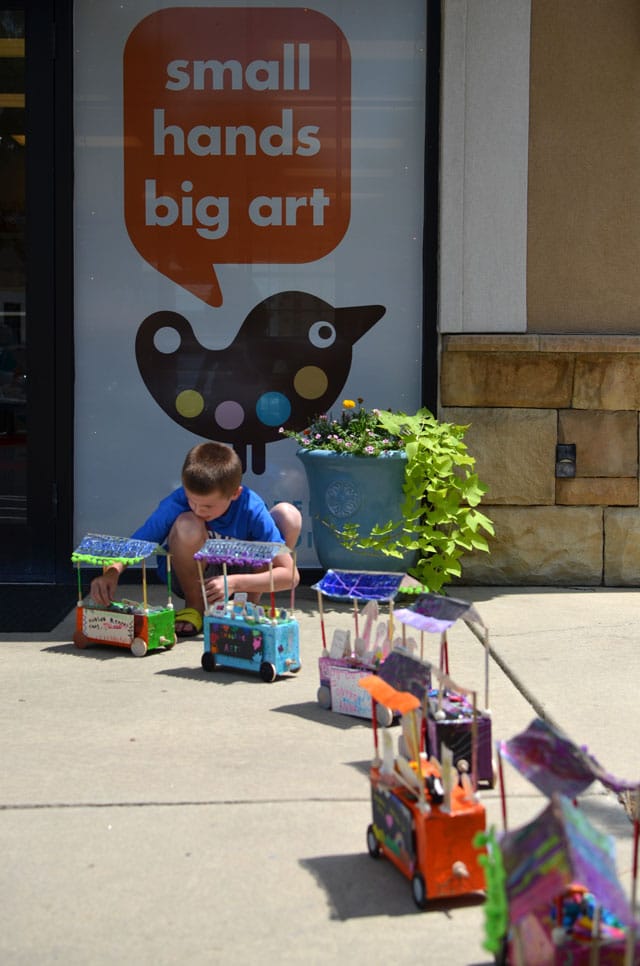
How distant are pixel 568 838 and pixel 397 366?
507cm

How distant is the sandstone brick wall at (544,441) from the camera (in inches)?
266

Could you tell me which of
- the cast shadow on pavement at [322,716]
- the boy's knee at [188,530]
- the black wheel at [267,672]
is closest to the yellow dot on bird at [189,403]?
the boy's knee at [188,530]

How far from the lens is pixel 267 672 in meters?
4.79

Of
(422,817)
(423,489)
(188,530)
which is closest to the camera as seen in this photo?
(422,817)

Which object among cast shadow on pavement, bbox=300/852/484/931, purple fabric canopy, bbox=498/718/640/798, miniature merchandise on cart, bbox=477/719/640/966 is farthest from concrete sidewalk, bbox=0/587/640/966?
purple fabric canopy, bbox=498/718/640/798

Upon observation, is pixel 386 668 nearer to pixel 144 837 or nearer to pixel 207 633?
pixel 144 837

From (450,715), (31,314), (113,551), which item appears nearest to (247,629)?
(113,551)

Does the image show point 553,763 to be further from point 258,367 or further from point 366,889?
point 258,367

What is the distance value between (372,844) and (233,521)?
2.41 meters

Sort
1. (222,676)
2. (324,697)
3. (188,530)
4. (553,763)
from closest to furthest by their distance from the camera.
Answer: (553,763) → (324,697) → (222,676) → (188,530)

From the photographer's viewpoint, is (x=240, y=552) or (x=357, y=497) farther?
(x=357, y=497)

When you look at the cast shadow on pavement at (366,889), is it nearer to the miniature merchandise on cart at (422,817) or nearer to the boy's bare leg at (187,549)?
the miniature merchandise on cart at (422,817)

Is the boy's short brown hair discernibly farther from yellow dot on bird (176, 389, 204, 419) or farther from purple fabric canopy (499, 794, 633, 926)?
purple fabric canopy (499, 794, 633, 926)

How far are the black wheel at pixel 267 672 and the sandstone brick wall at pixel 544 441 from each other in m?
2.26
